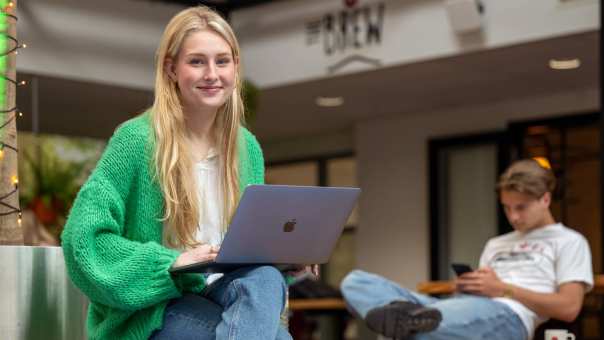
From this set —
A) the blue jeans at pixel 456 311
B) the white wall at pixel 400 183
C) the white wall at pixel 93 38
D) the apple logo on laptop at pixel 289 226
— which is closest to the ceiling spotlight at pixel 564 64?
the white wall at pixel 400 183

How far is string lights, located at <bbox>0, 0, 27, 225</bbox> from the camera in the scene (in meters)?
2.79

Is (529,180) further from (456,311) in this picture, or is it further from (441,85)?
(441,85)

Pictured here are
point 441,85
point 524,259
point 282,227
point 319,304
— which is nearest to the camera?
point 282,227

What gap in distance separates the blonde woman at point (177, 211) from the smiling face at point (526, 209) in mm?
1808

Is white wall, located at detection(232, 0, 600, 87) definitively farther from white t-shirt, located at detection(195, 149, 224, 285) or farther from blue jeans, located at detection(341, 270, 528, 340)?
white t-shirt, located at detection(195, 149, 224, 285)

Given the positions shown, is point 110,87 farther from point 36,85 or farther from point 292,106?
point 292,106

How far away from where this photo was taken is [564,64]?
739cm

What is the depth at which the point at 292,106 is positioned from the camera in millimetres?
9023

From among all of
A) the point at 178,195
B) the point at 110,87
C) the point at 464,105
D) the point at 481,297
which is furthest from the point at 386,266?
the point at 178,195

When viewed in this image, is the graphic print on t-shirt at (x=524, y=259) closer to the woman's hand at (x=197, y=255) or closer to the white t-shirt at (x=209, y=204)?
the white t-shirt at (x=209, y=204)

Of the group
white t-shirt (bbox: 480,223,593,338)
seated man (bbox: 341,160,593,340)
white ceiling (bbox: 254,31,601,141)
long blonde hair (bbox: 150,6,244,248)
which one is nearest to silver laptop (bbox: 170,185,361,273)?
long blonde hair (bbox: 150,6,244,248)

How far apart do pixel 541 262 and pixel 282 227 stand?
214 centimetres

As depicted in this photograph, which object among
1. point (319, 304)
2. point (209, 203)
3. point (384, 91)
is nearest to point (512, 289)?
point (209, 203)

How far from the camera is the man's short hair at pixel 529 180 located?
4191 mm
